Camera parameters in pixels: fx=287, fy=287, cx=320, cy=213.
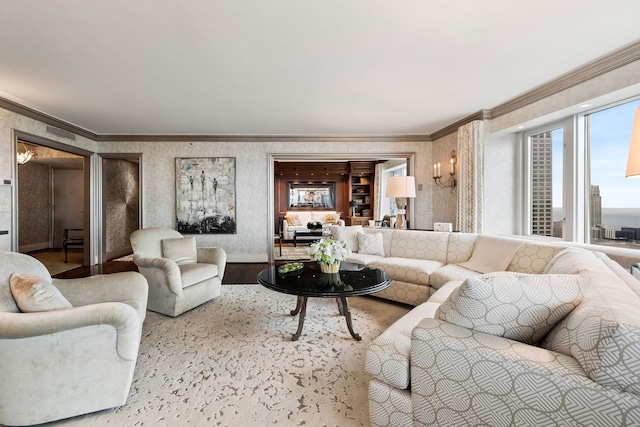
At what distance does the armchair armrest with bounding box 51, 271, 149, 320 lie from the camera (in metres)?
2.13

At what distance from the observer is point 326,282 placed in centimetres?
→ 260

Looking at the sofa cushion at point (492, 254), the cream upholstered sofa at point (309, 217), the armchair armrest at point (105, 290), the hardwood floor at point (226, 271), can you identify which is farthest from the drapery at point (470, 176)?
the cream upholstered sofa at point (309, 217)

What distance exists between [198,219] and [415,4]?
516 centimetres

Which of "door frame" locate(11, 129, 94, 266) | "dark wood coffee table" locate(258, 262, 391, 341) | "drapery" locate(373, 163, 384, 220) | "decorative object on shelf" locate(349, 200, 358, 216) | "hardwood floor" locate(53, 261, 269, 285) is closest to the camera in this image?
"dark wood coffee table" locate(258, 262, 391, 341)

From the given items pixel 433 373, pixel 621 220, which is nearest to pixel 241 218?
pixel 433 373

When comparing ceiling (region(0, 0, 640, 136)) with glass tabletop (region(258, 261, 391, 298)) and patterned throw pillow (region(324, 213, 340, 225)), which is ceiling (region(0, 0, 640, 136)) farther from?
patterned throw pillow (region(324, 213, 340, 225))

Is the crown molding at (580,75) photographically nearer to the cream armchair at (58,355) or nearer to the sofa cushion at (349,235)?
the sofa cushion at (349,235)

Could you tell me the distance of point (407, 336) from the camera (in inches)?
62.7

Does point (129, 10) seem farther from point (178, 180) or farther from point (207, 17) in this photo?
point (178, 180)

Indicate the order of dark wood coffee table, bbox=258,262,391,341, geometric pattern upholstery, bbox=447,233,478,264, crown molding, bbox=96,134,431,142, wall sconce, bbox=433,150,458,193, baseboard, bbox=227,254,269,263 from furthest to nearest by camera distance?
baseboard, bbox=227,254,269,263 → crown molding, bbox=96,134,431,142 → wall sconce, bbox=433,150,458,193 → geometric pattern upholstery, bbox=447,233,478,264 → dark wood coffee table, bbox=258,262,391,341

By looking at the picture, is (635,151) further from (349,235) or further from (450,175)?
(450,175)

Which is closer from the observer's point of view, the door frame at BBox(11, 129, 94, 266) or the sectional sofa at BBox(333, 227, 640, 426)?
the sectional sofa at BBox(333, 227, 640, 426)

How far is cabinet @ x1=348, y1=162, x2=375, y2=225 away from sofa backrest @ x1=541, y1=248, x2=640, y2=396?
8.40 metres

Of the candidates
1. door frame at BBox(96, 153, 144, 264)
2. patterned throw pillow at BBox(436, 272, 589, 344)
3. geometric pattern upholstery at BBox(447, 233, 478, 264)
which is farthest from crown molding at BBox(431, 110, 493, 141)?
door frame at BBox(96, 153, 144, 264)
